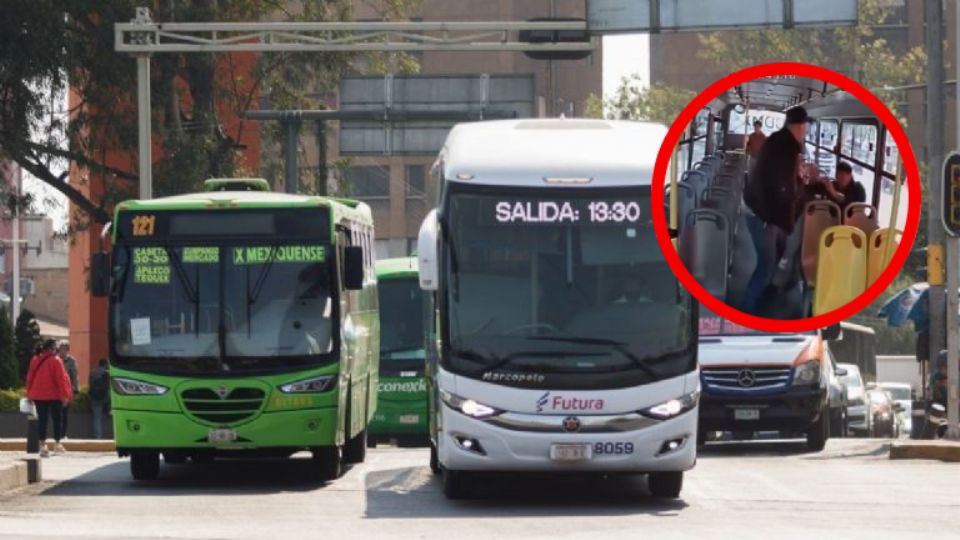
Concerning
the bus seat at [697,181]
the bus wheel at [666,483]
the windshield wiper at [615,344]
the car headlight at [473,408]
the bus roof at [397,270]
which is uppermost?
the bus seat at [697,181]

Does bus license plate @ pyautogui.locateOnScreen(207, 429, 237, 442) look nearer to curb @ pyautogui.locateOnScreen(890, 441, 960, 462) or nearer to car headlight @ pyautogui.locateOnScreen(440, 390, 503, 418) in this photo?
car headlight @ pyautogui.locateOnScreen(440, 390, 503, 418)

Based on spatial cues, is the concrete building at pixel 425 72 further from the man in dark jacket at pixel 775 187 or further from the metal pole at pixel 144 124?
the man in dark jacket at pixel 775 187

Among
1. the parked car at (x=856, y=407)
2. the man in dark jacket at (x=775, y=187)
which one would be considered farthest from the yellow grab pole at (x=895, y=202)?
the parked car at (x=856, y=407)

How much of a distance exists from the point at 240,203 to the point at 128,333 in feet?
5.84

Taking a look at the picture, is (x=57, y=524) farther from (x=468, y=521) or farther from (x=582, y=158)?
(x=582, y=158)

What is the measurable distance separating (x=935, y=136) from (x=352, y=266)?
37.0ft

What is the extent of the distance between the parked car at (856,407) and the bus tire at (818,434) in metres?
14.8

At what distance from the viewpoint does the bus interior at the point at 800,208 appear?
15.6 feet

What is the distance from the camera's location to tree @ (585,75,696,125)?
9150cm

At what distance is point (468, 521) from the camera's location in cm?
1548

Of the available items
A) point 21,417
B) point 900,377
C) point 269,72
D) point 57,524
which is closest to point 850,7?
point 57,524

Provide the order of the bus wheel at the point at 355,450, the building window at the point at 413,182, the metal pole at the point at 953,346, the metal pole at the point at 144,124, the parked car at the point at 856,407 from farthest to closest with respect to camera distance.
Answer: the building window at the point at 413,182, the parked car at the point at 856,407, the metal pole at the point at 144,124, the metal pole at the point at 953,346, the bus wheel at the point at 355,450

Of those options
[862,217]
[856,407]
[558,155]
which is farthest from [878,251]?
[856,407]

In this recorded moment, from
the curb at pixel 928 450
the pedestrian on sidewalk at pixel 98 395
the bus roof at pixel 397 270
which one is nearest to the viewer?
the curb at pixel 928 450
